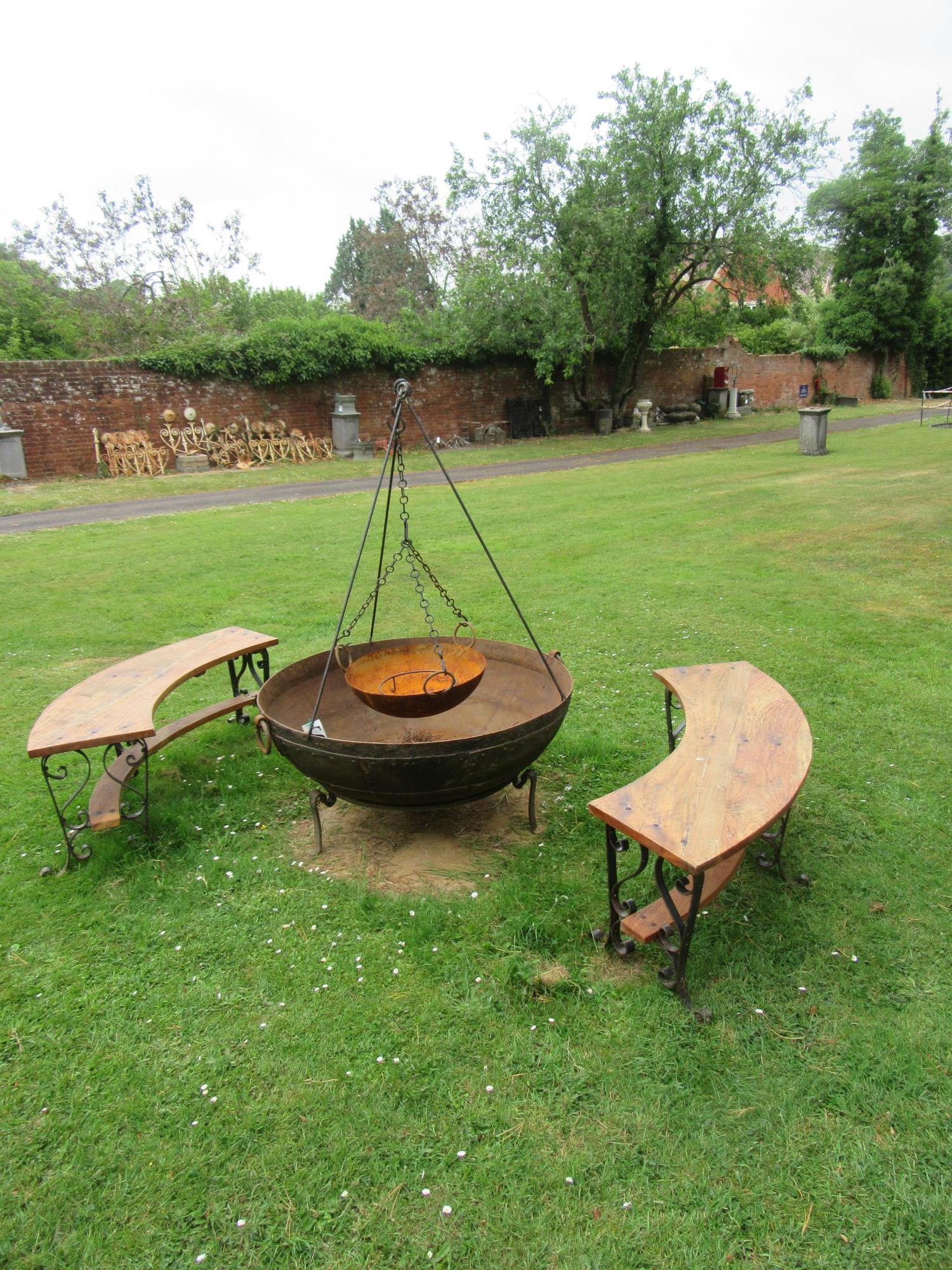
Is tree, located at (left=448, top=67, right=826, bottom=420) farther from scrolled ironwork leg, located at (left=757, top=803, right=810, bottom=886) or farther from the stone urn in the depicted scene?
scrolled ironwork leg, located at (left=757, top=803, right=810, bottom=886)

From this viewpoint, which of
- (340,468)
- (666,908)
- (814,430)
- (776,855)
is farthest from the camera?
(340,468)

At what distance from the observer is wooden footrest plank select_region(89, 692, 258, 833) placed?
3.38 metres

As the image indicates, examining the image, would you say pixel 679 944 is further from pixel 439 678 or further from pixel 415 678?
pixel 415 678

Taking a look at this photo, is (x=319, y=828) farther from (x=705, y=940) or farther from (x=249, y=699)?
(x=705, y=940)

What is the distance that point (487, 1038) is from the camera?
240 centimetres

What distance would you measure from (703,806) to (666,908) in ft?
1.25

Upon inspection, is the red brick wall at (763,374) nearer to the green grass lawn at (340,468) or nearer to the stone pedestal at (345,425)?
the green grass lawn at (340,468)

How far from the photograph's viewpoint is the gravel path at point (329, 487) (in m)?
12.1

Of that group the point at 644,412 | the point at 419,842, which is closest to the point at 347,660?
the point at 419,842

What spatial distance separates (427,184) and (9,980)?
41.7 meters

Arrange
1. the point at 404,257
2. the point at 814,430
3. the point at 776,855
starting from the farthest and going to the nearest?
1. the point at 404,257
2. the point at 814,430
3. the point at 776,855

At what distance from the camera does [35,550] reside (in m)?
9.40

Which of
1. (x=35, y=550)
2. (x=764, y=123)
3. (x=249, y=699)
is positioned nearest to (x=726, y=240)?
(x=764, y=123)

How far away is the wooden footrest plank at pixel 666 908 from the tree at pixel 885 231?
33686 mm
